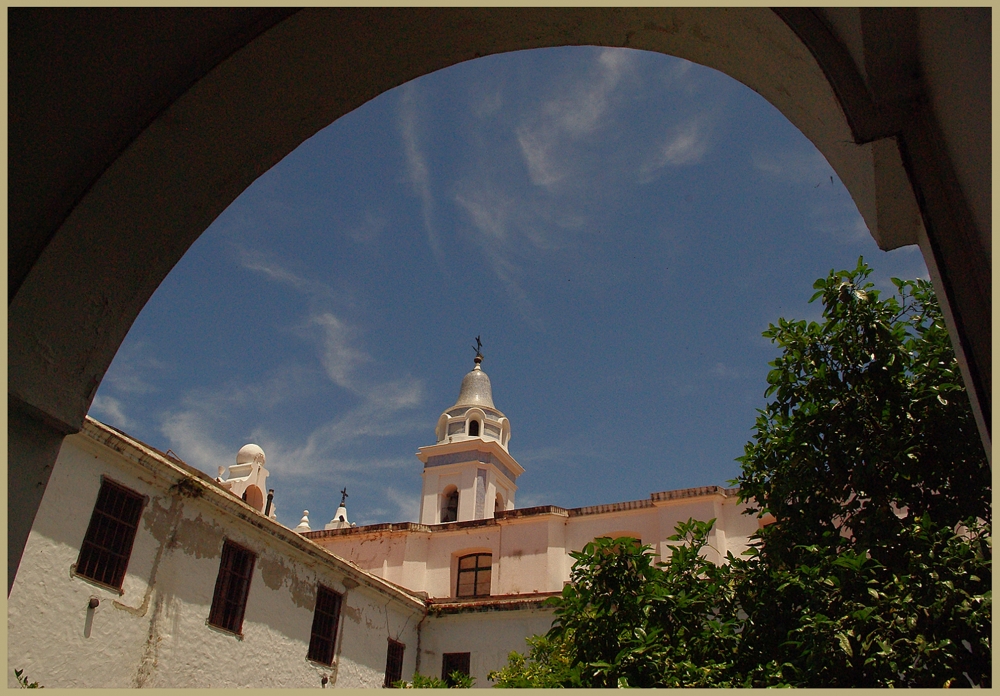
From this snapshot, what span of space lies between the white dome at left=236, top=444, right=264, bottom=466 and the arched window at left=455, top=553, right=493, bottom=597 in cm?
833

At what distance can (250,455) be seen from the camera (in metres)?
25.6

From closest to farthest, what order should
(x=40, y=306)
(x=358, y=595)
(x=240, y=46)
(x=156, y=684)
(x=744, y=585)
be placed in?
(x=40, y=306) → (x=240, y=46) → (x=744, y=585) → (x=156, y=684) → (x=358, y=595)

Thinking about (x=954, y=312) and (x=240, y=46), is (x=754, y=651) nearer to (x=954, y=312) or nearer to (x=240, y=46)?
(x=954, y=312)

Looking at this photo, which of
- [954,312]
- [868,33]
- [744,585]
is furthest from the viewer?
[744,585]

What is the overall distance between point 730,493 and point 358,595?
32.6 feet

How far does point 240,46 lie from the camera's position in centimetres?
234

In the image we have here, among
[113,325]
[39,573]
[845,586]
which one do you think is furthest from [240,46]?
[39,573]

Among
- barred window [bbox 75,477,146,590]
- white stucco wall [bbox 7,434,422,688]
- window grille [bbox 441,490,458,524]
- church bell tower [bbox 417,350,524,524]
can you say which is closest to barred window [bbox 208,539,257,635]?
white stucco wall [bbox 7,434,422,688]

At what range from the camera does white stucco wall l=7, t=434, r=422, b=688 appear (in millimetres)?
9828

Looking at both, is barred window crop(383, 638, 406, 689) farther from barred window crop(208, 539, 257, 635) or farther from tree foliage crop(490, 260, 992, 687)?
tree foliage crop(490, 260, 992, 687)

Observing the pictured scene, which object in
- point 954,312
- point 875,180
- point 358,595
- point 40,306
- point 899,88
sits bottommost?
point 954,312

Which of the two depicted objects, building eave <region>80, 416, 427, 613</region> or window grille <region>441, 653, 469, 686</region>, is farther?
window grille <region>441, 653, 469, 686</region>

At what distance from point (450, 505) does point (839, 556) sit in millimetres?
20912

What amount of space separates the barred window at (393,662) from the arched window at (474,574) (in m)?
3.63
